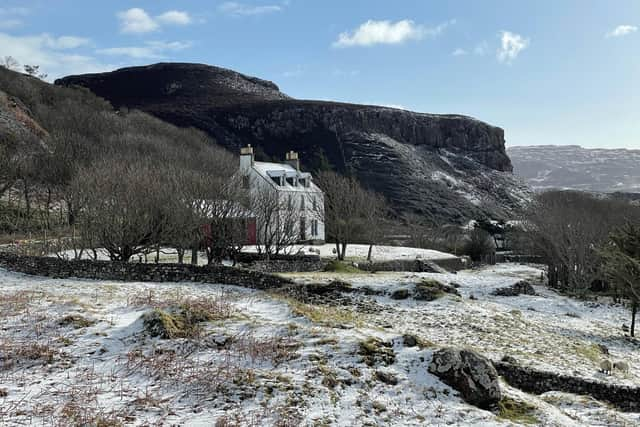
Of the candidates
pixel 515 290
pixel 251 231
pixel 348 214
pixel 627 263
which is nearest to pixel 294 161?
pixel 348 214

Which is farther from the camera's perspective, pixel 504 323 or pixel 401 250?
pixel 401 250

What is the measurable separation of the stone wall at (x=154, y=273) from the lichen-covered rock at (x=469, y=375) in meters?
12.3

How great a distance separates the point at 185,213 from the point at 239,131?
356ft

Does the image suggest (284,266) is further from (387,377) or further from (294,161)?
(294,161)

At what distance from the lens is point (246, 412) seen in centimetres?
880

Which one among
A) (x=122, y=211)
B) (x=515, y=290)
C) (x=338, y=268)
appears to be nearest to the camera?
(x=122, y=211)

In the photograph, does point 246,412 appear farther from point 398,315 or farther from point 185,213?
point 185,213

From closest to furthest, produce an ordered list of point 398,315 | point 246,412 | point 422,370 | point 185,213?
point 246,412 < point 422,370 < point 398,315 < point 185,213

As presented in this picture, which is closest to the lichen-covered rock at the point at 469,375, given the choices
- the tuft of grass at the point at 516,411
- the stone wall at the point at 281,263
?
the tuft of grass at the point at 516,411

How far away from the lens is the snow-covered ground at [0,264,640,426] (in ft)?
29.1

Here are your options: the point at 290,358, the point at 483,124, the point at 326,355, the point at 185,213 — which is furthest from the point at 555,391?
the point at 483,124

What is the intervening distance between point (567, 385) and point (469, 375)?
4.31 metres

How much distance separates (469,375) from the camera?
402 inches

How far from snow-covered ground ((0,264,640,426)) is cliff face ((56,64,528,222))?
8622cm
